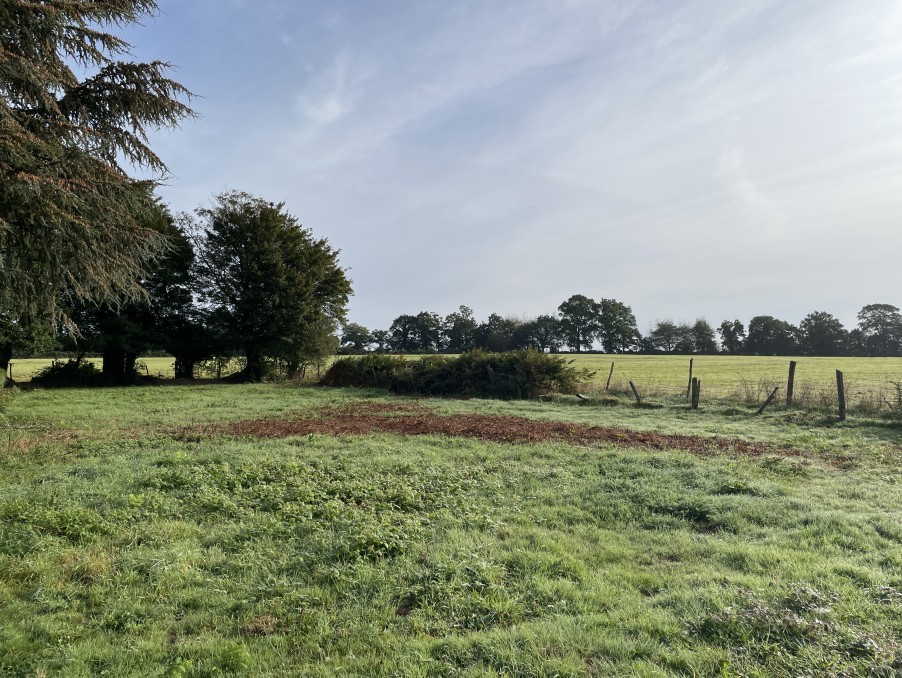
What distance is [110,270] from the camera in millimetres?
11484

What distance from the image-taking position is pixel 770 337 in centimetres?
9312

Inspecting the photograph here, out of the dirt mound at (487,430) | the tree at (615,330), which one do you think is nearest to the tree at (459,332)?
the tree at (615,330)

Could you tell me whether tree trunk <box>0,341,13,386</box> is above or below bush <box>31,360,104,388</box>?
above

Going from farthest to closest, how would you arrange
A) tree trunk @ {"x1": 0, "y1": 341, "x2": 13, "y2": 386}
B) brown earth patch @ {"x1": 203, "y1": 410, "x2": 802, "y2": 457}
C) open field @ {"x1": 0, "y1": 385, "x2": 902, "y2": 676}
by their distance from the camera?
tree trunk @ {"x1": 0, "y1": 341, "x2": 13, "y2": 386} → brown earth patch @ {"x1": 203, "y1": 410, "x2": 802, "y2": 457} → open field @ {"x1": 0, "y1": 385, "x2": 902, "y2": 676}

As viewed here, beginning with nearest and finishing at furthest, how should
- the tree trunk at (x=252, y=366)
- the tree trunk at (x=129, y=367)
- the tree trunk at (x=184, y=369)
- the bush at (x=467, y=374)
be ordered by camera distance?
1. the bush at (x=467, y=374)
2. the tree trunk at (x=129, y=367)
3. the tree trunk at (x=252, y=366)
4. the tree trunk at (x=184, y=369)

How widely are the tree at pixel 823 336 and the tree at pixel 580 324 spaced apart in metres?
39.1

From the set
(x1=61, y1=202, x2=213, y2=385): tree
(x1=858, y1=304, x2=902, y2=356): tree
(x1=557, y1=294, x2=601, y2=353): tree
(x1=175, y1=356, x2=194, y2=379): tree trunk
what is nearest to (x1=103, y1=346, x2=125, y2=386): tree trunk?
(x1=61, y1=202, x2=213, y2=385): tree

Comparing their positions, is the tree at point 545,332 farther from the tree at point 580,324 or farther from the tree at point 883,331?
the tree at point 883,331

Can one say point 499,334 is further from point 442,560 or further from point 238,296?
point 442,560

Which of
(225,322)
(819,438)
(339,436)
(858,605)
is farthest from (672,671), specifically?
(225,322)

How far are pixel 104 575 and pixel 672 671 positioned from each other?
15.9 ft

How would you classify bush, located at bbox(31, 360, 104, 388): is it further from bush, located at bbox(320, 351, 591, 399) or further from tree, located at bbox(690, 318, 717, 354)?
tree, located at bbox(690, 318, 717, 354)

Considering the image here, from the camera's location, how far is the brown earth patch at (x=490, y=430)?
11.4m

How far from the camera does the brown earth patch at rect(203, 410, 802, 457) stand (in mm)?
11406
